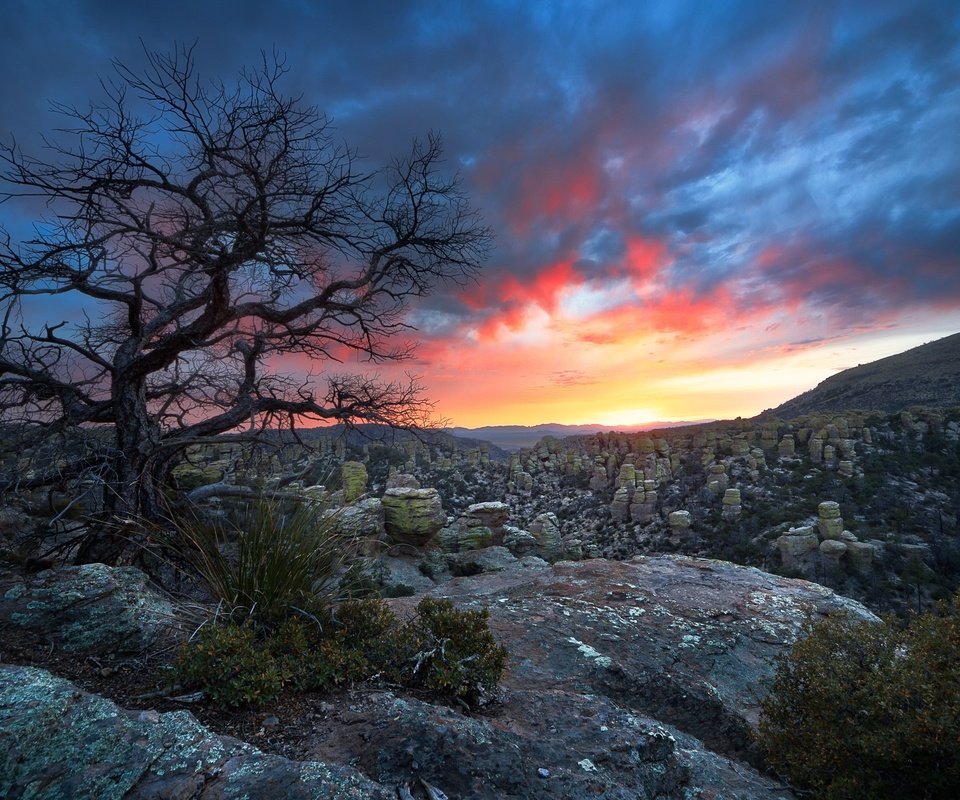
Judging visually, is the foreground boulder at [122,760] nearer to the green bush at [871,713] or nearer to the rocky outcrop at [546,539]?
the green bush at [871,713]

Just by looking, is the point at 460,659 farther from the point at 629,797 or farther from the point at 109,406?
the point at 109,406

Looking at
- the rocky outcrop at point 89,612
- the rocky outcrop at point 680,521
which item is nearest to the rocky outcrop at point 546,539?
the rocky outcrop at point 680,521

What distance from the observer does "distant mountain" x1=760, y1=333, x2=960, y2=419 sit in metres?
61.8

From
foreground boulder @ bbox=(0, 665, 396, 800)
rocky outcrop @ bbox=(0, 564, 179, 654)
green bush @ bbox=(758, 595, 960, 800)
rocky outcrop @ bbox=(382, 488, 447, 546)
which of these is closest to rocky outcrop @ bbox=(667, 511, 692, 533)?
rocky outcrop @ bbox=(382, 488, 447, 546)

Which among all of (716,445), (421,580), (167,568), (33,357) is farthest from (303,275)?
(716,445)

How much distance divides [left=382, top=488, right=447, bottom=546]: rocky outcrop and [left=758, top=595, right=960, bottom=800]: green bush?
15.8m

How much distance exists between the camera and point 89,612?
3609mm

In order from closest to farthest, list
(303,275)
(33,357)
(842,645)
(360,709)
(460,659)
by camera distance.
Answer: (360,709) → (460,659) → (842,645) → (33,357) → (303,275)

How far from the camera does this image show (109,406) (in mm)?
6652

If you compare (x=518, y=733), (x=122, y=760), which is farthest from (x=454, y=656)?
(x=122, y=760)

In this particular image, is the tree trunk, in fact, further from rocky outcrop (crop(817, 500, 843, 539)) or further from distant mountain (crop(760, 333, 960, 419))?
distant mountain (crop(760, 333, 960, 419))

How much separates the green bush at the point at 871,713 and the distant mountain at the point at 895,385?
236 ft

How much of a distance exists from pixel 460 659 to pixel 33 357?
7.38 m

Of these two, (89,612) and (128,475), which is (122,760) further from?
(128,475)
